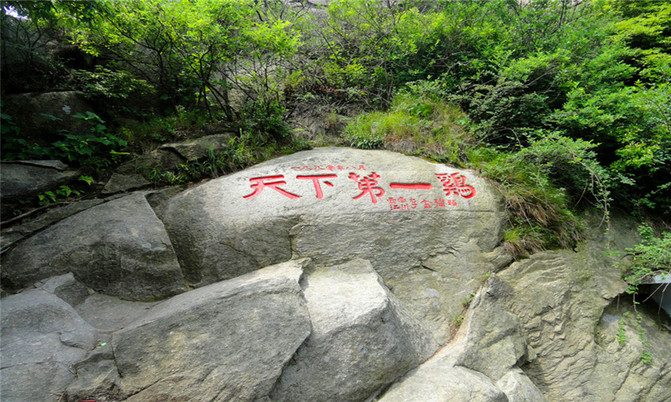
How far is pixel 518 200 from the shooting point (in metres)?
4.22

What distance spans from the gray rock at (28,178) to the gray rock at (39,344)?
57.1 inches

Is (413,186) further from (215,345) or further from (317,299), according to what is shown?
(215,345)

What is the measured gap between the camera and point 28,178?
3775 millimetres

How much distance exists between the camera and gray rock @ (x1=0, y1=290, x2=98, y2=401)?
2.14 meters

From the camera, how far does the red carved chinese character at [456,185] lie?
14.2 ft

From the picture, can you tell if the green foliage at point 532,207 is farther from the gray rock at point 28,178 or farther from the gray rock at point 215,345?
the gray rock at point 28,178

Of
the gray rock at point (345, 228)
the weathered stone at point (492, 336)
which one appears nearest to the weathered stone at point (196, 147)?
the gray rock at point (345, 228)

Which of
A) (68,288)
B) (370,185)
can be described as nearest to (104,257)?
(68,288)

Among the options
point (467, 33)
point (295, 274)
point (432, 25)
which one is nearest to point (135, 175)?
point (295, 274)

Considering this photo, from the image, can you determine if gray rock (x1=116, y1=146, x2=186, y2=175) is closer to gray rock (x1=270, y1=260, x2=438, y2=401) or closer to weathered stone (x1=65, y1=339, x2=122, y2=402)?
weathered stone (x1=65, y1=339, x2=122, y2=402)

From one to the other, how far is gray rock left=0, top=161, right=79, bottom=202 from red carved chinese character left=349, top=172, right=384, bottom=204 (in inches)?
157

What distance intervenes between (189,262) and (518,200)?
4580mm

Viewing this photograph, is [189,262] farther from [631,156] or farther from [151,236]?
[631,156]

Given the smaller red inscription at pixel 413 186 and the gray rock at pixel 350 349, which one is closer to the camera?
the gray rock at pixel 350 349
